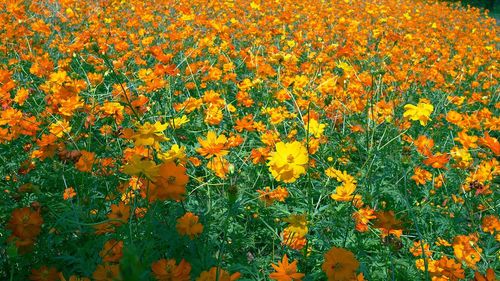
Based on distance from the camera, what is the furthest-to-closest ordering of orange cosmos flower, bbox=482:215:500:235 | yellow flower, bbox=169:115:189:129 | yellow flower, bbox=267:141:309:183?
orange cosmos flower, bbox=482:215:500:235, yellow flower, bbox=169:115:189:129, yellow flower, bbox=267:141:309:183

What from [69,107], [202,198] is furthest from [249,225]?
[69,107]

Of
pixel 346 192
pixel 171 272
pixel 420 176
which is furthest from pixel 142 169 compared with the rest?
pixel 420 176

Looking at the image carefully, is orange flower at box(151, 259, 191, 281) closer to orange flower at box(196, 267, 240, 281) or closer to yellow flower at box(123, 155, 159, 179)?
orange flower at box(196, 267, 240, 281)

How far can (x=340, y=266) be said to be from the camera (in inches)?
41.9

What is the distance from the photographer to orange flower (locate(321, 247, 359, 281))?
1045mm

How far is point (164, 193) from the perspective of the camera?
41.8 inches

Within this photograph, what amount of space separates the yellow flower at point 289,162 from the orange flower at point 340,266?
0.23 metres

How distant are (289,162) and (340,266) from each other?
31 centimetres

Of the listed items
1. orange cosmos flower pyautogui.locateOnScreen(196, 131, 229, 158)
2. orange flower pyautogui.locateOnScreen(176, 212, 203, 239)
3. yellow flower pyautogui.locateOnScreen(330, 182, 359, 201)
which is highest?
orange cosmos flower pyautogui.locateOnScreen(196, 131, 229, 158)

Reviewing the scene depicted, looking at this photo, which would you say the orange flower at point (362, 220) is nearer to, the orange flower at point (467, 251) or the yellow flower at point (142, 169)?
the orange flower at point (467, 251)

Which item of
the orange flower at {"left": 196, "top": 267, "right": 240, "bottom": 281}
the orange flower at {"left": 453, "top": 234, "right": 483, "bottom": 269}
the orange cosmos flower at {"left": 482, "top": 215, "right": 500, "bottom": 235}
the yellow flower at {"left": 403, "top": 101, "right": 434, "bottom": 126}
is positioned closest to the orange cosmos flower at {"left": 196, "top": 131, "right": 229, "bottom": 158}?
the orange flower at {"left": 196, "top": 267, "right": 240, "bottom": 281}

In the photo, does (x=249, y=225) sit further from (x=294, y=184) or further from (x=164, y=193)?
(x=164, y=193)

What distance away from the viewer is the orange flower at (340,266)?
1045 mm

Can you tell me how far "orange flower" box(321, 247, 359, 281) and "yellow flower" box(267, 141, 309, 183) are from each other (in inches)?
9.1
